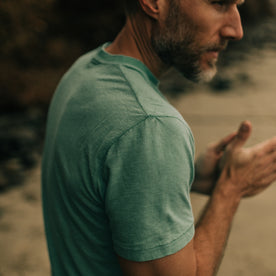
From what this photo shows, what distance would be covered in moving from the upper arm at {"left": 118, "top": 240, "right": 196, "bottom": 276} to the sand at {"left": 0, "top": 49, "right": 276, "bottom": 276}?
6.76ft

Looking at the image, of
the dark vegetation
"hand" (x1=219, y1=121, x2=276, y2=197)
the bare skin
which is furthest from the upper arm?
the dark vegetation

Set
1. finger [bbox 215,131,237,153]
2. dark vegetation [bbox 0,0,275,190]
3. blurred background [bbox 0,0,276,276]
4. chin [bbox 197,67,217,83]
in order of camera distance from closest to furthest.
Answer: chin [bbox 197,67,217,83] → finger [bbox 215,131,237,153] → blurred background [bbox 0,0,276,276] → dark vegetation [bbox 0,0,275,190]

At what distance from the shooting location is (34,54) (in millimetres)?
5852

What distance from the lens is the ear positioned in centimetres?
128

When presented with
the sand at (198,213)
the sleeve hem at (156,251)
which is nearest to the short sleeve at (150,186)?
the sleeve hem at (156,251)

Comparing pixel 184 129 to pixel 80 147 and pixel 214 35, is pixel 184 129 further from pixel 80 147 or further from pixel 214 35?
pixel 214 35

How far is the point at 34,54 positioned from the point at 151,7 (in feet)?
15.9

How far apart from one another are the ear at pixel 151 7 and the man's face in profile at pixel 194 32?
30 mm

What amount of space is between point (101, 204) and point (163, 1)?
63cm

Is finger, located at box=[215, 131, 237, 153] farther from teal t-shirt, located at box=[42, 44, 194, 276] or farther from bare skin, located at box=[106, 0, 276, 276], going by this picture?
teal t-shirt, located at box=[42, 44, 194, 276]

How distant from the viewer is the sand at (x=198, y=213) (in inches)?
122

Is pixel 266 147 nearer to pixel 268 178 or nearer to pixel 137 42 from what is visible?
pixel 268 178

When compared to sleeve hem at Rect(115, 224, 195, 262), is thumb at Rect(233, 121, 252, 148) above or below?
above

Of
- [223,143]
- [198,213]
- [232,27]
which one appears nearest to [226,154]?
[223,143]
